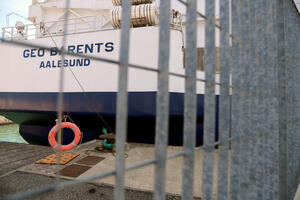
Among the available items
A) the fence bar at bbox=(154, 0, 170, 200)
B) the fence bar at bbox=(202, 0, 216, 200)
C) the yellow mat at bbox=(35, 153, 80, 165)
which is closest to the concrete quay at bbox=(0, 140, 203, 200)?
the yellow mat at bbox=(35, 153, 80, 165)

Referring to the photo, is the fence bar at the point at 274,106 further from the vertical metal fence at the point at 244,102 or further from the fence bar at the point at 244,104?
the fence bar at the point at 244,104

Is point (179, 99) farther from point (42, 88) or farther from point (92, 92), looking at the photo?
point (42, 88)

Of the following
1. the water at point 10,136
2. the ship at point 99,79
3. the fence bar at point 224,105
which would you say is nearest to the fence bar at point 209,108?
the fence bar at point 224,105

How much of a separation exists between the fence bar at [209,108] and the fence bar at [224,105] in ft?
0.42

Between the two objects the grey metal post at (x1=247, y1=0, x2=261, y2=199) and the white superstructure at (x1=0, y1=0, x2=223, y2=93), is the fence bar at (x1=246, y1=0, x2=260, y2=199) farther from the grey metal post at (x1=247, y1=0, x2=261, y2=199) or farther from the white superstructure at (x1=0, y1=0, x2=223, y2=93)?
the white superstructure at (x1=0, y1=0, x2=223, y2=93)

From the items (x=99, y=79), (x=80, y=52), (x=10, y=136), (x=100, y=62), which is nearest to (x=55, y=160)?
(x=99, y=79)

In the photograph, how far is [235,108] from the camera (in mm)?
1153

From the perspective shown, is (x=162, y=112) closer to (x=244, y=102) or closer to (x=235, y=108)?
(x=235, y=108)

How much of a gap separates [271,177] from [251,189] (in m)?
→ 0.16

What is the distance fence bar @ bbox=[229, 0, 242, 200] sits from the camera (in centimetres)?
113

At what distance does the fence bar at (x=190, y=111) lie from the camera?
31.4 inches

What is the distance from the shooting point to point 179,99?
453 centimetres

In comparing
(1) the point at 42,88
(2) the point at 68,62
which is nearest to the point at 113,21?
(2) the point at 68,62

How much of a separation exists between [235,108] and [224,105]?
172 millimetres
